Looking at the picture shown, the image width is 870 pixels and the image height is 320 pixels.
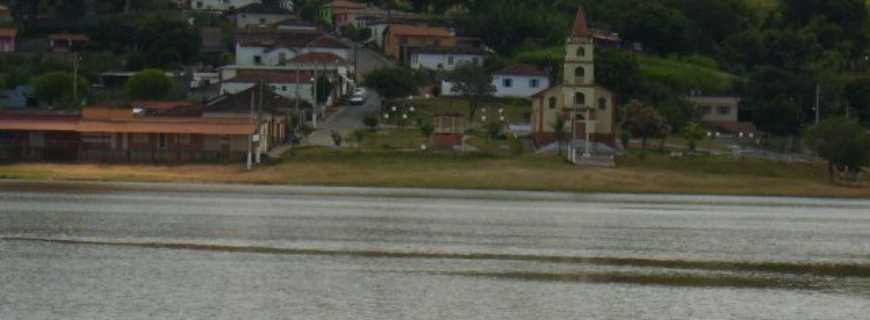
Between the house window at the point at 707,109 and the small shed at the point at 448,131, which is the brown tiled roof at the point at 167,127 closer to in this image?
the small shed at the point at 448,131

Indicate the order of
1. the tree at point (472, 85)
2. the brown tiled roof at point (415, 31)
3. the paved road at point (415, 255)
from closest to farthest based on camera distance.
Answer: the paved road at point (415, 255) < the tree at point (472, 85) < the brown tiled roof at point (415, 31)

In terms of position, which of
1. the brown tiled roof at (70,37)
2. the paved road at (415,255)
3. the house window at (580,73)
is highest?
the brown tiled roof at (70,37)

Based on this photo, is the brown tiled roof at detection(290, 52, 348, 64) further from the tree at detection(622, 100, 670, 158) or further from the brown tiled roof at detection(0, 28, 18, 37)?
the tree at detection(622, 100, 670, 158)

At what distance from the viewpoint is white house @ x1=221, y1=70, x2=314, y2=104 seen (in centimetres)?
10238

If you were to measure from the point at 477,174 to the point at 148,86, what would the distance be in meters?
28.0

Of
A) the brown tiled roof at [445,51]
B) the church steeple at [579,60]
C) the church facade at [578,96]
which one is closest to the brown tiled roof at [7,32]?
the brown tiled roof at [445,51]

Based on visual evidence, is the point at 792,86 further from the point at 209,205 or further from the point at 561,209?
the point at 209,205

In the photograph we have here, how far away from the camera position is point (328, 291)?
43688 mm

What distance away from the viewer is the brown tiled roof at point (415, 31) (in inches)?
4867

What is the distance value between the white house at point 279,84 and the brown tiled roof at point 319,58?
6.01 metres

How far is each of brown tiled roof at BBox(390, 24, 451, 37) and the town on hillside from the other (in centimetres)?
19

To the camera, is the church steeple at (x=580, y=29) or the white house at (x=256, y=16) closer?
the church steeple at (x=580, y=29)

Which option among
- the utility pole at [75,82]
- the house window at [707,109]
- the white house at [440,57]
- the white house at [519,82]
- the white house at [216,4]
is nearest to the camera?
the utility pole at [75,82]

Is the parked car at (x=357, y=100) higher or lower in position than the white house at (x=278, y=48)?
lower
